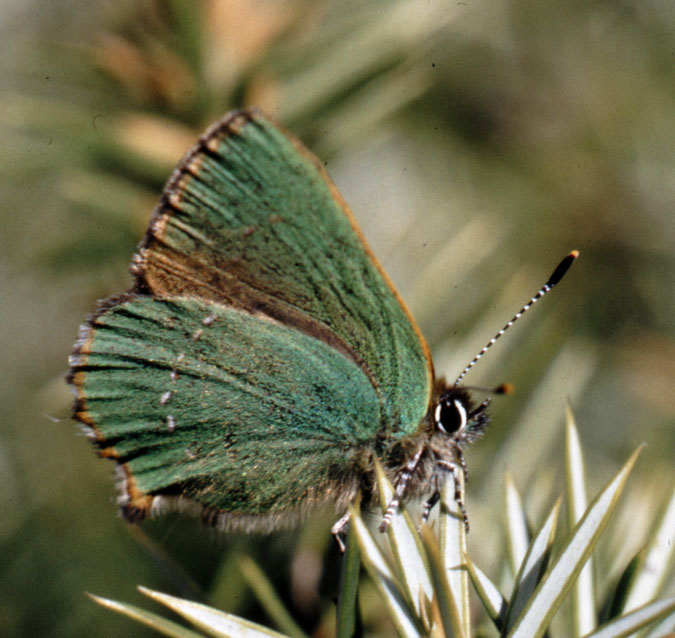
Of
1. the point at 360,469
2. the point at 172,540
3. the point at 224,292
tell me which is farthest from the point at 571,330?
the point at 172,540

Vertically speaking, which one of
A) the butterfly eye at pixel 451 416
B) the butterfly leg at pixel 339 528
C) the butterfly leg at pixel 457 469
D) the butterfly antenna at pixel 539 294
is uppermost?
the butterfly antenna at pixel 539 294

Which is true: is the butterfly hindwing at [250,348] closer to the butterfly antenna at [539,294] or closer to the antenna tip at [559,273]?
the butterfly antenna at [539,294]

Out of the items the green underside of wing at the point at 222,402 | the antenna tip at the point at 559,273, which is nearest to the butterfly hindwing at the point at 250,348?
the green underside of wing at the point at 222,402

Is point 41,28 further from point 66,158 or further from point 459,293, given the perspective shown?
point 459,293

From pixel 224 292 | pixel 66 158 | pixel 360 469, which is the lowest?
pixel 360 469

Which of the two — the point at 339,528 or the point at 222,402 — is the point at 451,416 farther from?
the point at 222,402

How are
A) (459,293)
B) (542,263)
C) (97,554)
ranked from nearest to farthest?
(97,554)
(459,293)
(542,263)

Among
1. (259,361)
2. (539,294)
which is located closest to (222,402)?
(259,361)
